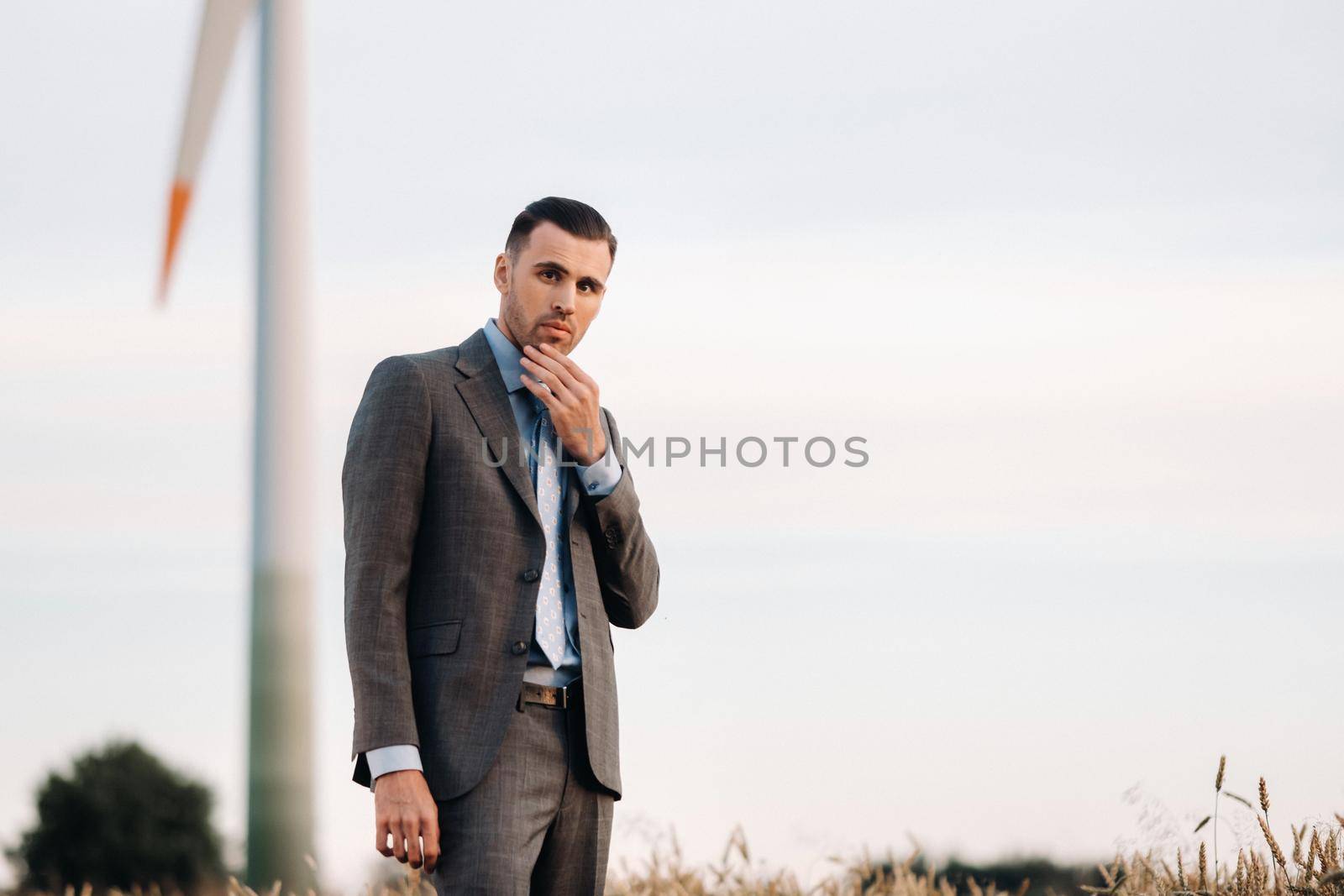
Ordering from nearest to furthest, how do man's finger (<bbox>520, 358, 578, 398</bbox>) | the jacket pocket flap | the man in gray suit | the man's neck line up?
the man in gray suit → the jacket pocket flap → man's finger (<bbox>520, 358, 578, 398</bbox>) → the man's neck

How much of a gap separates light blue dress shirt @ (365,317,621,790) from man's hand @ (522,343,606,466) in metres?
0.09

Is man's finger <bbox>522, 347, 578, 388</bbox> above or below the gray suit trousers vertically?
above

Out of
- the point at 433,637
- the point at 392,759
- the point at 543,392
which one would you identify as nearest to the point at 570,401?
the point at 543,392

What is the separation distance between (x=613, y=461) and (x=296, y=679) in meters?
9.81

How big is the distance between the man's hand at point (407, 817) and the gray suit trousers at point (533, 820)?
108 mm

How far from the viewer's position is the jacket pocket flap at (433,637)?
526 cm

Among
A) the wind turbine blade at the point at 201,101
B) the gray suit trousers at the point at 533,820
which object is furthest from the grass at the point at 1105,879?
the wind turbine blade at the point at 201,101

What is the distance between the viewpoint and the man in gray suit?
512cm

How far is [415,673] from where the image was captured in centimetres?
532

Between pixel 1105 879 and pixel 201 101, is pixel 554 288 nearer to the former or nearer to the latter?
pixel 1105 879

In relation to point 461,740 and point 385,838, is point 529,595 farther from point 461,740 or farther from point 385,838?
point 385,838

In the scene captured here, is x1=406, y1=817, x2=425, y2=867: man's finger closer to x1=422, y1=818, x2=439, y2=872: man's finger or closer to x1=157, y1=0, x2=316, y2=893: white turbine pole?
x1=422, y1=818, x2=439, y2=872: man's finger

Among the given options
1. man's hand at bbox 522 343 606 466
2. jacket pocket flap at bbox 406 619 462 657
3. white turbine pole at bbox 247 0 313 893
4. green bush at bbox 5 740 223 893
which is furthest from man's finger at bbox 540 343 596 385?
green bush at bbox 5 740 223 893

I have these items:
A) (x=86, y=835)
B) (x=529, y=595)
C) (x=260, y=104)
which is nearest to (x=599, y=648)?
(x=529, y=595)
